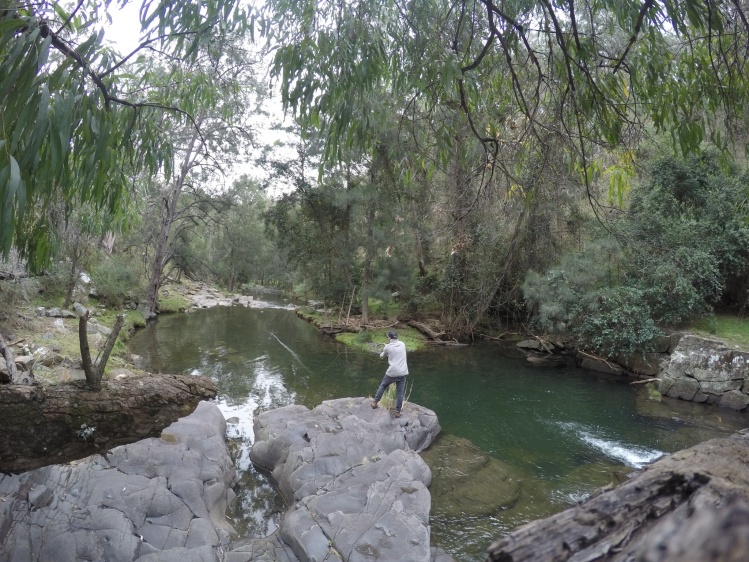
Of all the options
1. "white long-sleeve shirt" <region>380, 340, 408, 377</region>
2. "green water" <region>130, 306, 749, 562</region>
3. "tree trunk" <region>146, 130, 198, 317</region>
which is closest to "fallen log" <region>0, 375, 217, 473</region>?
"green water" <region>130, 306, 749, 562</region>

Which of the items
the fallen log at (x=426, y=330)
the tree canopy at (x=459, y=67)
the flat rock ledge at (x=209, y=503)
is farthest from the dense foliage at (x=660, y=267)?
the tree canopy at (x=459, y=67)

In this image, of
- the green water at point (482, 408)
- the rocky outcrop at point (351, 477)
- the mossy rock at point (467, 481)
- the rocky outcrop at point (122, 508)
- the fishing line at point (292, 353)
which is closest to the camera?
the rocky outcrop at point (122, 508)

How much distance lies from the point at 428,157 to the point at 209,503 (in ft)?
15.3

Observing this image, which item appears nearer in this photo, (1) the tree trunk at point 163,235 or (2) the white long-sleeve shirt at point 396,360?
(2) the white long-sleeve shirt at point 396,360

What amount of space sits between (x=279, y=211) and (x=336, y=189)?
3382 mm

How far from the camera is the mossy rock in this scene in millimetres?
6066

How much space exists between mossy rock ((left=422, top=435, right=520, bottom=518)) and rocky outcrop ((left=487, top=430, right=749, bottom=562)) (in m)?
5.42

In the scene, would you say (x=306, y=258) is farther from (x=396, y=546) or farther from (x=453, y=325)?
(x=396, y=546)

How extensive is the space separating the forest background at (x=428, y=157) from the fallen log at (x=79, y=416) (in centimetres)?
97

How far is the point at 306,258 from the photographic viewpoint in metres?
21.4

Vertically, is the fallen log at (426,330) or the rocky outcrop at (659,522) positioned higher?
the rocky outcrop at (659,522)

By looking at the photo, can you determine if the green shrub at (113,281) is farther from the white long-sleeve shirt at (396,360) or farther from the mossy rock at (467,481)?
the mossy rock at (467,481)

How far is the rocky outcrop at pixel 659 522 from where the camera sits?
56 cm

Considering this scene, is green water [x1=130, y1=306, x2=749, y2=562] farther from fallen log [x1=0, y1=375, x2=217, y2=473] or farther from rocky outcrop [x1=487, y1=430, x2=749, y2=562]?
rocky outcrop [x1=487, y1=430, x2=749, y2=562]
